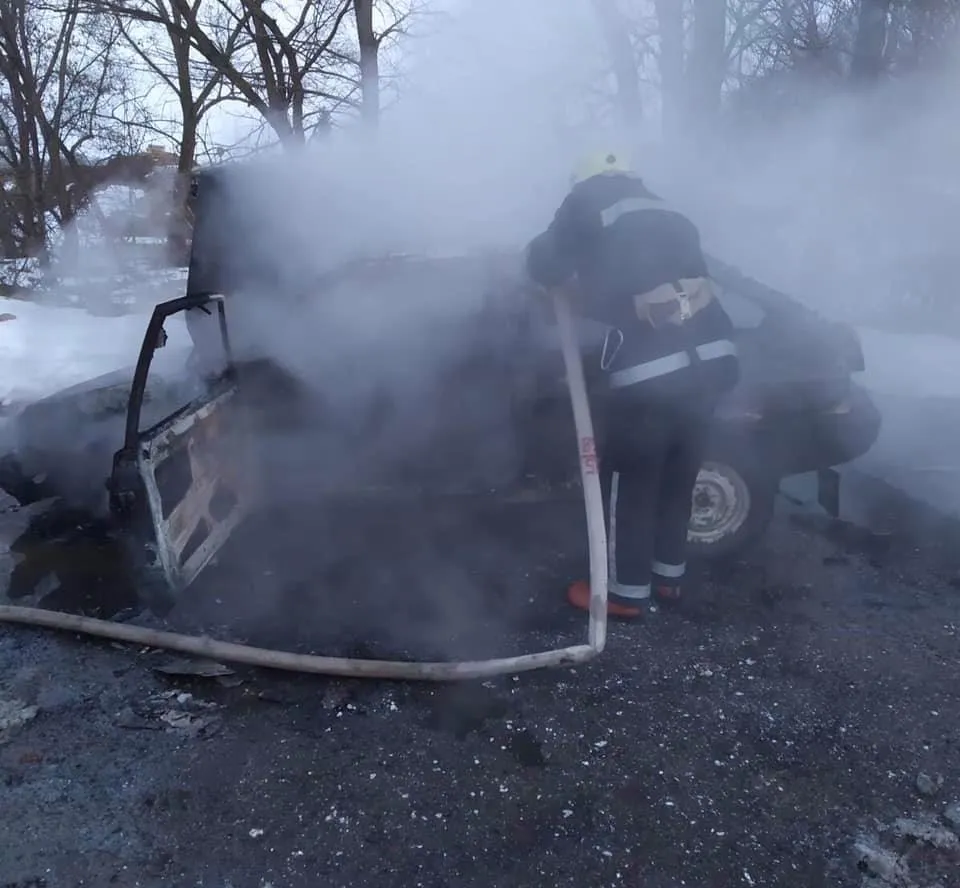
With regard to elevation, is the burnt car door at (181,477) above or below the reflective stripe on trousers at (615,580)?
above

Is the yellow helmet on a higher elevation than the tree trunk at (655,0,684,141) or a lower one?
lower

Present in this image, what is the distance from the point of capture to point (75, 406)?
16.6 feet

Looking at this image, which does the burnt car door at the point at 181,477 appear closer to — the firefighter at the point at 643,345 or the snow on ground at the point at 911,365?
the firefighter at the point at 643,345

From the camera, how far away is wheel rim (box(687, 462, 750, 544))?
3973 mm

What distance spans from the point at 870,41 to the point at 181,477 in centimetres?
746

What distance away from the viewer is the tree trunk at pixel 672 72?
6.27 metres

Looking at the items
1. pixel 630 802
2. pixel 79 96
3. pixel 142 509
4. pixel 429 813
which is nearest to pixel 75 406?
pixel 142 509

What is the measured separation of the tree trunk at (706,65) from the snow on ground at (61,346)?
4727 mm

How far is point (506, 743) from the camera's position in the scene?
286 cm

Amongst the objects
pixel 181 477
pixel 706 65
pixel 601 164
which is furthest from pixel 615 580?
pixel 706 65

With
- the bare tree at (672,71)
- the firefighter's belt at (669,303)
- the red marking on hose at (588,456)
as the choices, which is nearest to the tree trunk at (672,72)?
the bare tree at (672,71)

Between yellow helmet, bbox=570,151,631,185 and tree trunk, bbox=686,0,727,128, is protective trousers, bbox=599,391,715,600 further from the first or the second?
tree trunk, bbox=686,0,727,128

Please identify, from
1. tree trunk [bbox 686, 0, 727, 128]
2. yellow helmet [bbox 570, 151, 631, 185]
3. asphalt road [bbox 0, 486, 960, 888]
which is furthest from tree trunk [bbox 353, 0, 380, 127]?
asphalt road [bbox 0, 486, 960, 888]

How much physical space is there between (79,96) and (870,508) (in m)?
18.3
